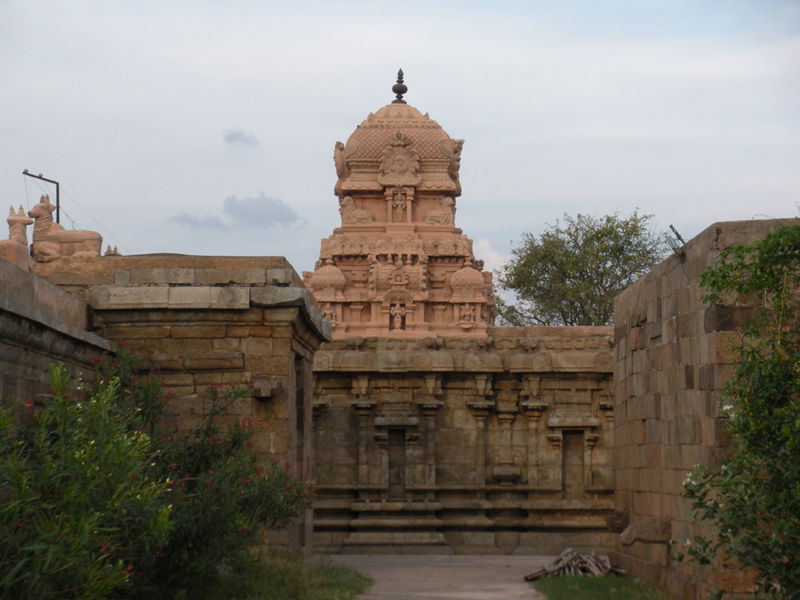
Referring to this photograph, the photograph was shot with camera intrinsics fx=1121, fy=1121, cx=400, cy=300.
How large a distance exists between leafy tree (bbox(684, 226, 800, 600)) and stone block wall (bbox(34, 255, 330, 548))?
15.6ft

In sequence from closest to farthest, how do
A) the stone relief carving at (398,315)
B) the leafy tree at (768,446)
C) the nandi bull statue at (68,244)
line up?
the leafy tree at (768,446) < the nandi bull statue at (68,244) < the stone relief carving at (398,315)

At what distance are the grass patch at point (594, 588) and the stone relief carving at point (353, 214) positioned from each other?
19.6m

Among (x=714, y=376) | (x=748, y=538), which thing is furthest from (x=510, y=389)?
(x=748, y=538)

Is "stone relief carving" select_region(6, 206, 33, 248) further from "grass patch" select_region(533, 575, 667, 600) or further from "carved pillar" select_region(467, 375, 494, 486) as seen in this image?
"grass patch" select_region(533, 575, 667, 600)

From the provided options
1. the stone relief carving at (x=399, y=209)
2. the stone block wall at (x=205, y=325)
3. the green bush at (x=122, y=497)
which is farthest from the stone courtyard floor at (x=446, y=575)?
the stone relief carving at (x=399, y=209)

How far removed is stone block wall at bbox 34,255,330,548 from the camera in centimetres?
1131

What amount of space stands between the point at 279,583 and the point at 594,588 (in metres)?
3.49

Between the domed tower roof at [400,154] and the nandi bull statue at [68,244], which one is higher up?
the domed tower roof at [400,154]

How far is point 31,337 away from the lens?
852 cm

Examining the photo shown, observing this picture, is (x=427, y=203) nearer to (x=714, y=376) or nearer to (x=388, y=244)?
(x=388, y=244)

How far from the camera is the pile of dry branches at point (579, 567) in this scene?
1288 centimetres

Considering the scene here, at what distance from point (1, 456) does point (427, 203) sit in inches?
A: 1041

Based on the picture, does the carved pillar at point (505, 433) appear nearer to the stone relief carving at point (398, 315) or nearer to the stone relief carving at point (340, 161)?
the stone relief carving at point (398, 315)

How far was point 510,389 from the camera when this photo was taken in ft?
62.3
